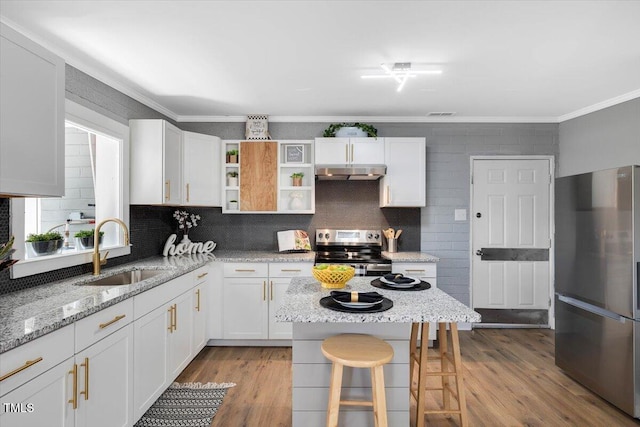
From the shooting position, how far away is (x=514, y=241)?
4.02m

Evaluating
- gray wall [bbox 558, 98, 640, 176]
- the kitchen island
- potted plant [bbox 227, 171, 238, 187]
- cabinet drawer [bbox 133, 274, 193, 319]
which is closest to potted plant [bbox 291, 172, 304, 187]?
potted plant [bbox 227, 171, 238, 187]

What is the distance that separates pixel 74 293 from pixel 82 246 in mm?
743

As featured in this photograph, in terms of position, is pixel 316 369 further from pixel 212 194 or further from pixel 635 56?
pixel 635 56

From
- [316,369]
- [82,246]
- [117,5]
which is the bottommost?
[316,369]

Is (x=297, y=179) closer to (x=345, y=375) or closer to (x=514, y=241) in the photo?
(x=345, y=375)

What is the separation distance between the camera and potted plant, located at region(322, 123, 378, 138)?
3693mm

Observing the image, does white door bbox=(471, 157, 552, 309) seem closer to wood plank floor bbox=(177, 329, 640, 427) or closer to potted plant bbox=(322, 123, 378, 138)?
wood plank floor bbox=(177, 329, 640, 427)

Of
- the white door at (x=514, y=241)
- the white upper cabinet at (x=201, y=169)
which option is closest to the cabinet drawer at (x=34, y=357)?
the white upper cabinet at (x=201, y=169)

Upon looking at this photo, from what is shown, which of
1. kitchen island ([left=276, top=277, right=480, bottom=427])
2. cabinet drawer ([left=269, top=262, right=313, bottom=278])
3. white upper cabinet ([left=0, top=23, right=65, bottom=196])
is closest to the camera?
white upper cabinet ([left=0, top=23, right=65, bottom=196])

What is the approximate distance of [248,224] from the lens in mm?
4070

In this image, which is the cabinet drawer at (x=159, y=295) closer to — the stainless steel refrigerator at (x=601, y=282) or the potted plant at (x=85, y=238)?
the potted plant at (x=85, y=238)

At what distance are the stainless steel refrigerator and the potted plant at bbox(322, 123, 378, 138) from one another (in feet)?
6.09

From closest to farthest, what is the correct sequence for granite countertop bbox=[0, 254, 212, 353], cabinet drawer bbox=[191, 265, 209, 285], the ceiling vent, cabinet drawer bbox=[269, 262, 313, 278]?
granite countertop bbox=[0, 254, 212, 353] → cabinet drawer bbox=[191, 265, 209, 285] → cabinet drawer bbox=[269, 262, 313, 278] → the ceiling vent

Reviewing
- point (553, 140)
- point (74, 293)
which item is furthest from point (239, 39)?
point (553, 140)
